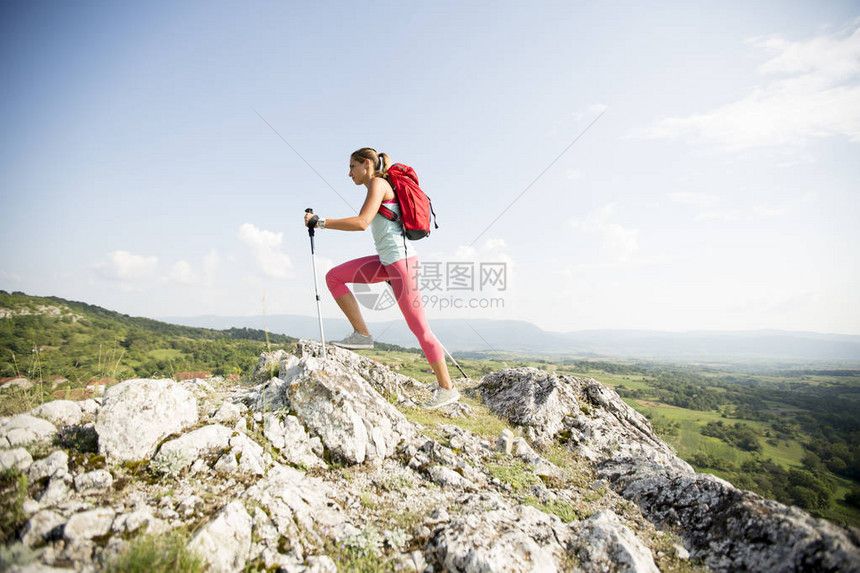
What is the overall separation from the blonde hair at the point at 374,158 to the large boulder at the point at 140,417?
4.46 metres

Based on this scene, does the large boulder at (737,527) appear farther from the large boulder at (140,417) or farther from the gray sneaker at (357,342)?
the large boulder at (140,417)

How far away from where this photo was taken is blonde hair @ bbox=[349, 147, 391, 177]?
19.6 ft

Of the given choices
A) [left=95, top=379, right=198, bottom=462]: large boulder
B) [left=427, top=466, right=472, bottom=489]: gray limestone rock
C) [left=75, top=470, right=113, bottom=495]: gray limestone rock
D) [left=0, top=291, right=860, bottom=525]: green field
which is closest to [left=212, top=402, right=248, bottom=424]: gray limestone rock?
[left=95, top=379, right=198, bottom=462]: large boulder

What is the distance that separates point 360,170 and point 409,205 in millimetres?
1137

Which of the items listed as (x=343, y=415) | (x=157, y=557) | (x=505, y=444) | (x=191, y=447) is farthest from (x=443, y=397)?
(x=157, y=557)

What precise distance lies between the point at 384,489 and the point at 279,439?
5.14ft

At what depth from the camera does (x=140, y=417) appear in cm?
379

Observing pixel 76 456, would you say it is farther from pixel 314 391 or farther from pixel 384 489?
pixel 384 489

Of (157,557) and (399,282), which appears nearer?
(157,557)

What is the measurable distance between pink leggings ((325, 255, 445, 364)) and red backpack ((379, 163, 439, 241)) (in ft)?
1.76

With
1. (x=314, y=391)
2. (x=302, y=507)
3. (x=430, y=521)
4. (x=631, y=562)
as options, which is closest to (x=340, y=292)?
(x=314, y=391)

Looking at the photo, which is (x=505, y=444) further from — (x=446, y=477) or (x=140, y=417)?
(x=140, y=417)

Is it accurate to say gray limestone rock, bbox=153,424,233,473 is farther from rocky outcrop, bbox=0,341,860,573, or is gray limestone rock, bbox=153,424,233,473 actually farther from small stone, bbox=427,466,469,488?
small stone, bbox=427,466,469,488

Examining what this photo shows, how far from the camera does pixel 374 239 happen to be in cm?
608
